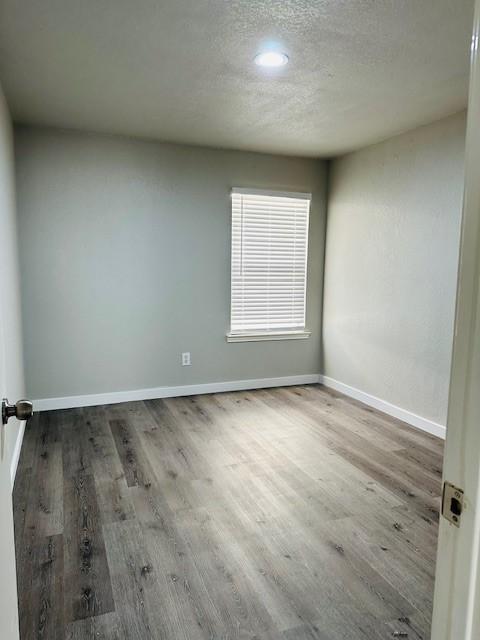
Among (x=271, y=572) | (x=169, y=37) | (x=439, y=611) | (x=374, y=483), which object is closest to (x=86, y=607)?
(x=271, y=572)

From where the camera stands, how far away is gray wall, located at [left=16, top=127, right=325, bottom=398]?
380cm

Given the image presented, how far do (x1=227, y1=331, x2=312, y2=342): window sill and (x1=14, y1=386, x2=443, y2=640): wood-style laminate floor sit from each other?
1.08 meters

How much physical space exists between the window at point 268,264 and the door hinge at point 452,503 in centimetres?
394

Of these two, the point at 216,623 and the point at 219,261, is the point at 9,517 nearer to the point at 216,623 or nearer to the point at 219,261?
the point at 216,623

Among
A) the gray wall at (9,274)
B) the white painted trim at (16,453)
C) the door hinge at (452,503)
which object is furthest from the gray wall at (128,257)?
the door hinge at (452,503)

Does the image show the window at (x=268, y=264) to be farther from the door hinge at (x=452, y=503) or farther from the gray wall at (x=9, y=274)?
A: the door hinge at (x=452, y=503)

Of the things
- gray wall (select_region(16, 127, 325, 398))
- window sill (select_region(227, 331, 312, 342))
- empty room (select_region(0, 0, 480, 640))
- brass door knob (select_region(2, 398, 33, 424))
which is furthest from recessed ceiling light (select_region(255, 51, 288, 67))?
window sill (select_region(227, 331, 312, 342))

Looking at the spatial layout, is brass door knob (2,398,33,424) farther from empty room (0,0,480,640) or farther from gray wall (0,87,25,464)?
gray wall (0,87,25,464)

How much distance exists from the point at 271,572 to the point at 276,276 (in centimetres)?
320

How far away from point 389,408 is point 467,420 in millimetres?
3623

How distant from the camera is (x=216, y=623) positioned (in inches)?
64.2

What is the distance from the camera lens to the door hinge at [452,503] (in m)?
0.61

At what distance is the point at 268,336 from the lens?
15.5 feet

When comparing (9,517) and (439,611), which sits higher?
(439,611)
